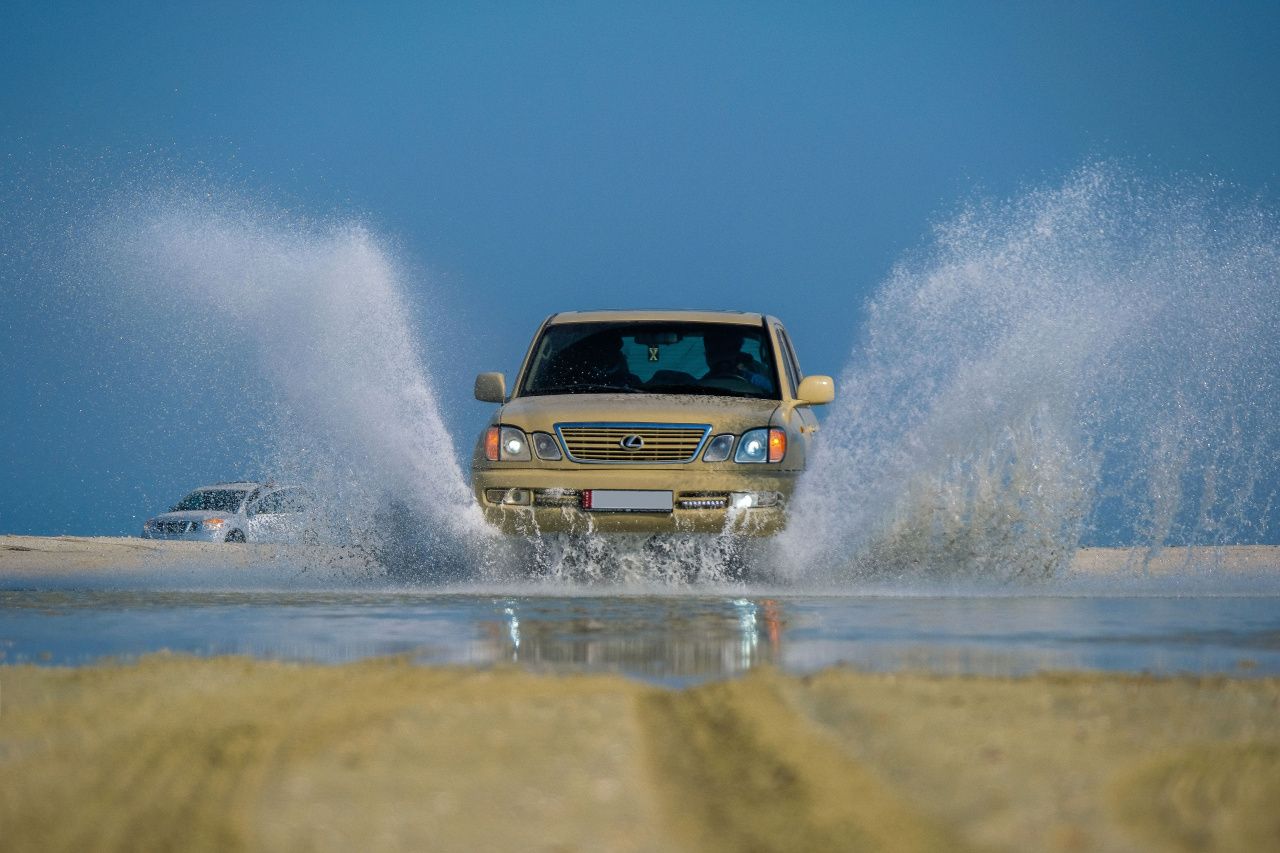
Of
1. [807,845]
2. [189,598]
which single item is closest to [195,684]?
[807,845]

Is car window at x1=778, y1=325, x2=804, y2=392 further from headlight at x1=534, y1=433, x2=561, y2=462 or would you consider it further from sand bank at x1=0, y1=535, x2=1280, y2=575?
sand bank at x1=0, y1=535, x2=1280, y2=575

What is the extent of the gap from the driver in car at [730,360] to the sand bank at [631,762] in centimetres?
599

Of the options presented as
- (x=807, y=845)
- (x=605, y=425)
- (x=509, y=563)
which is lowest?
(x=807, y=845)

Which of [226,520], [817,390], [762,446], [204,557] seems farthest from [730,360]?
[226,520]

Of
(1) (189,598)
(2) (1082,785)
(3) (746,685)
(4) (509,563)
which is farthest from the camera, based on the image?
(4) (509,563)

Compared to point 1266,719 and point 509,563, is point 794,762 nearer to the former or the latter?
point 1266,719

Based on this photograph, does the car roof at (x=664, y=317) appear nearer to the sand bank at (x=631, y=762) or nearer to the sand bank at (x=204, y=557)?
the sand bank at (x=204, y=557)

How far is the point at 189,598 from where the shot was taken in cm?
1105

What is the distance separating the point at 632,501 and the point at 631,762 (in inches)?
261

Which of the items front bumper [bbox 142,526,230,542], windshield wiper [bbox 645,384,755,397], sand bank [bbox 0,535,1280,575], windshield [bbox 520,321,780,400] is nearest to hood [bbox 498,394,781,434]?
windshield wiper [bbox 645,384,755,397]

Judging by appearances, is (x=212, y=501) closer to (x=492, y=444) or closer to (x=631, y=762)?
(x=492, y=444)

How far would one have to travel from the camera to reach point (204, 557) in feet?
65.2

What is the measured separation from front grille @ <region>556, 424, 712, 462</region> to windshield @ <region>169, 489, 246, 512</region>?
55.7ft

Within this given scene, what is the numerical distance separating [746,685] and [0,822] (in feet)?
9.20
